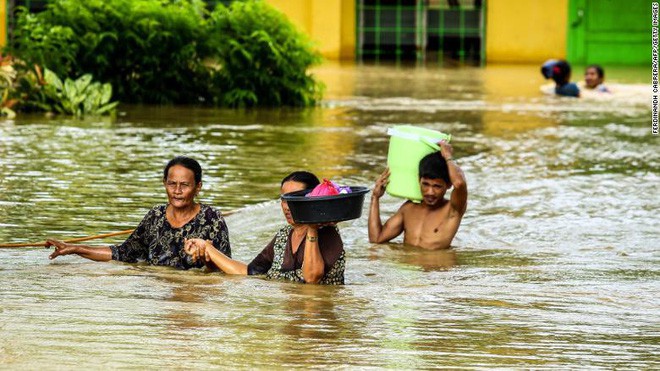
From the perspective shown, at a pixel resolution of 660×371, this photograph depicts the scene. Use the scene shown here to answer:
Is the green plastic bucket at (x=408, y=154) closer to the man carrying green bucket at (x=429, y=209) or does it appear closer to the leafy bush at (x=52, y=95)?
the man carrying green bucket at (x=429, y=209)

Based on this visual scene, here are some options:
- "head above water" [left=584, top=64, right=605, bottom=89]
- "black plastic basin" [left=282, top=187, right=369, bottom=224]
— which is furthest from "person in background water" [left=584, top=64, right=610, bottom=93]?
"black plastic basin" [left=282, top=187, right=369, bottom=224]

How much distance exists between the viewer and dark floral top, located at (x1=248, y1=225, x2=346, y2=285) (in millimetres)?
6984

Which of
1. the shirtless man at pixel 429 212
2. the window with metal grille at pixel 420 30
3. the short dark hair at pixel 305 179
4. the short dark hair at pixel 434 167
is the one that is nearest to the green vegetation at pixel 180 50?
the shirtless man at pixel 429 212

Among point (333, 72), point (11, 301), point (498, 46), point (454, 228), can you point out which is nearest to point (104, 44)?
point (333, 72)

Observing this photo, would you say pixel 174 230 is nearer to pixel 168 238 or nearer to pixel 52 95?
pixel 168 238

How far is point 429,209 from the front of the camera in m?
8.80

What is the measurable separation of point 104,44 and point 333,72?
8378 mm

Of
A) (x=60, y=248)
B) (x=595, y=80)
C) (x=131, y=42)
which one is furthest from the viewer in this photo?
(x=595, y=80)

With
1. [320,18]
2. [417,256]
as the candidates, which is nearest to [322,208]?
[417,256]

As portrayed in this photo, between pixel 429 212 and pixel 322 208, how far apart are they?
236 centimetres

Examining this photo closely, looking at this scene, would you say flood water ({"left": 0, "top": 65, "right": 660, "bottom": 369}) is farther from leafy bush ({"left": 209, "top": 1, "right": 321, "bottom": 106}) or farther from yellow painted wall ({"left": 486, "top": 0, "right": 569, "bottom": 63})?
yellow painted wall ({"left": 486, "top": 0, "right": 569, "bottom": 63})

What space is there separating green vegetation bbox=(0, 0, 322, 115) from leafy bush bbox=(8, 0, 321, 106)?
0.5 inches

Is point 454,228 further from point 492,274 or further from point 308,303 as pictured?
point 308,303

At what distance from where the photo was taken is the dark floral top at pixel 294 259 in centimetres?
698
